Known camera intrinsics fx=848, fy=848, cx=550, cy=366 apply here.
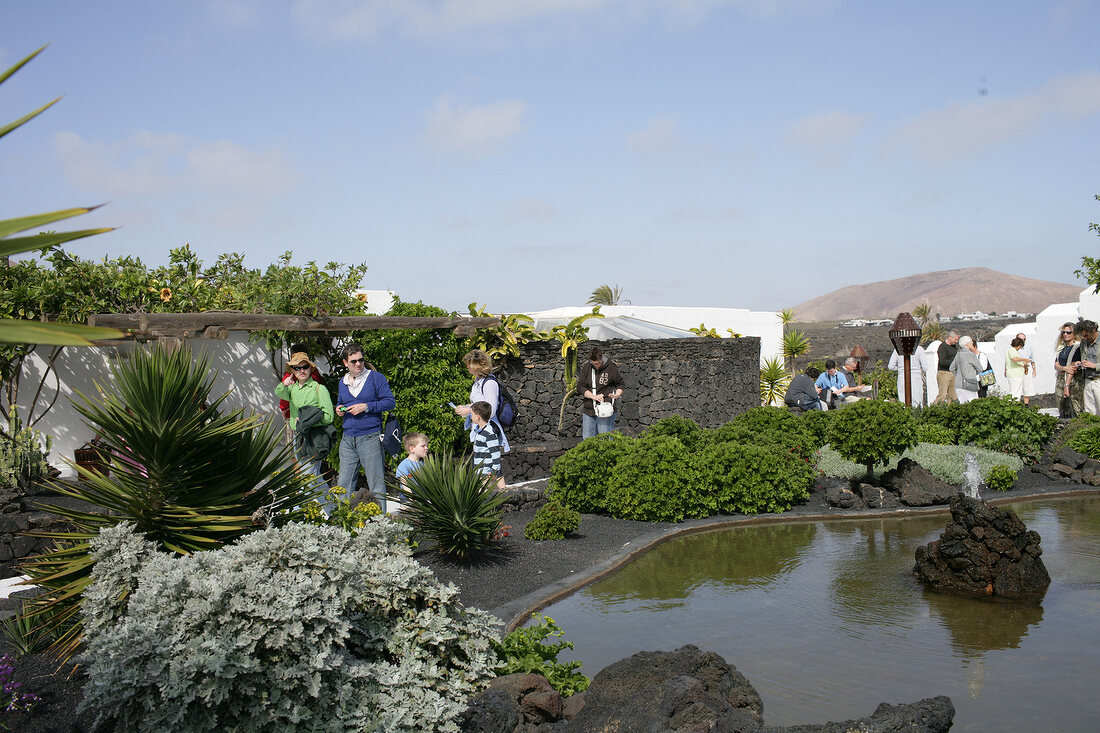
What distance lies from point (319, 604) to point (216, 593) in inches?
16.7

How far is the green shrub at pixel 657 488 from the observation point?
30.1 feet

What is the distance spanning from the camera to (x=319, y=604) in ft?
12.1

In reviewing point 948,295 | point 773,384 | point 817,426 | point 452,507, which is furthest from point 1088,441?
point 948,295

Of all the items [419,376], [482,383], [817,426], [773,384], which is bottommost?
[817,426]

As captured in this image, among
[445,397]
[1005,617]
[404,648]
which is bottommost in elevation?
[1005,617]

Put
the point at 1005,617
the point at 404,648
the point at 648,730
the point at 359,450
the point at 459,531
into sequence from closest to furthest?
1. the point at 648,730
2. the point at 404,648
3. the point at 1005,617
4. the point at 459,531
5. the point at 359,450

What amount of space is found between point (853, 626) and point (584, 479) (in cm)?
425

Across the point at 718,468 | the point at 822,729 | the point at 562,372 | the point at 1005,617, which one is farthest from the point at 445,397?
the point at 822,729

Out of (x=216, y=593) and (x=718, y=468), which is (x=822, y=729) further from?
(x=718, y=468)

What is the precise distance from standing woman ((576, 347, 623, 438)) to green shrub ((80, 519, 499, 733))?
7879 millimetres

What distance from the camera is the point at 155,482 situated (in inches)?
186

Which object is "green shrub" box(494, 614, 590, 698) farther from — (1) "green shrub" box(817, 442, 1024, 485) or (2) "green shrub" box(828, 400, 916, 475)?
(1) "green shrub" box(817, 442, 1024, 485)

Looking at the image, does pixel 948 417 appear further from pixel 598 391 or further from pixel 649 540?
pixel 649 540

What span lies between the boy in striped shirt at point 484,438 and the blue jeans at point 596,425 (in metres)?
3.25
